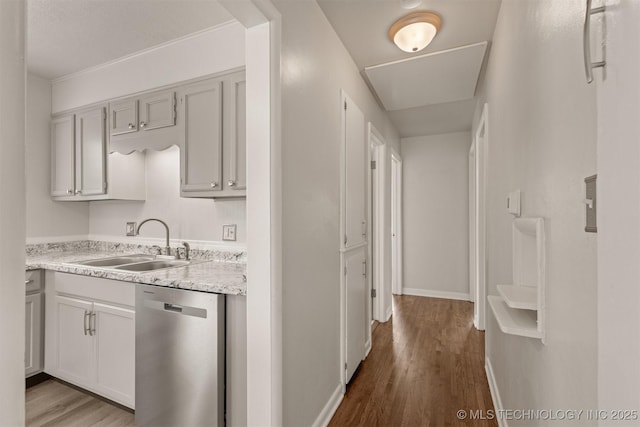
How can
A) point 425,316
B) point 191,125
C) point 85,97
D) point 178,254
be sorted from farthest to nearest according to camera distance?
1. point 425,316
2. point 85,97
3. point 178,254
4. point 191,125

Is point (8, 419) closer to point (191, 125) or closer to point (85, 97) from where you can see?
point (191, 125)

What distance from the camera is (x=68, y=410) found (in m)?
2.02

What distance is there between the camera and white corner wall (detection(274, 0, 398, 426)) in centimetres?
146

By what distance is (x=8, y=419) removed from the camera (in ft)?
1.73

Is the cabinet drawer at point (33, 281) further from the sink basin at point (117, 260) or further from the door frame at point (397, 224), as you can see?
the door frame at point (397, 224)

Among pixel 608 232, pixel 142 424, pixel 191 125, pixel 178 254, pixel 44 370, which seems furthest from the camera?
pixel 178 254

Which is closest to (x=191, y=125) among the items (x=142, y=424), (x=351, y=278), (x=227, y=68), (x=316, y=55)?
(x=227, y=68)

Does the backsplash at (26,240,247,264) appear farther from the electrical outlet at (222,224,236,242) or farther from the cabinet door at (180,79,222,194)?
the cabinet door at (180,79,222,194)

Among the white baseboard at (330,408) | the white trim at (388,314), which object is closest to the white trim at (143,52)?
the white baseboard at (330,408)

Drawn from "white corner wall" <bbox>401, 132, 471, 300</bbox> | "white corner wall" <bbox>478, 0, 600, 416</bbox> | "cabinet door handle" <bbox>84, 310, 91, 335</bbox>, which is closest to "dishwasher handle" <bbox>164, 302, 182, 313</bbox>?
"cabinet door handle" <bbox>84, 310, 91, 335</bbox>

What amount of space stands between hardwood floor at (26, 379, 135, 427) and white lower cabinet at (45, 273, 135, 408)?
101 mm

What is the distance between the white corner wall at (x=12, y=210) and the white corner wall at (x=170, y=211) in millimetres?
1813

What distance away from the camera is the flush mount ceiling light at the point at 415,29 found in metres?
1.86

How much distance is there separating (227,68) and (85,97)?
5.25 ft
